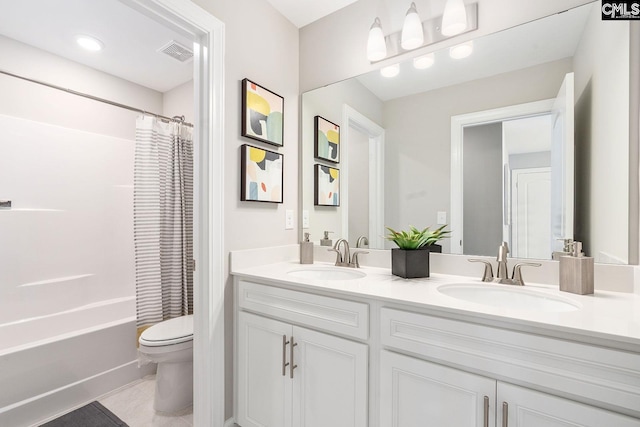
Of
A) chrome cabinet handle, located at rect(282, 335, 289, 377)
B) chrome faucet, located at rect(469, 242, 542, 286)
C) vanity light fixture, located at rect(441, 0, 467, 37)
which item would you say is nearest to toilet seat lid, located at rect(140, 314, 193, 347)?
chrome cabinet handle, located at rect(282, 335, 289, 377)

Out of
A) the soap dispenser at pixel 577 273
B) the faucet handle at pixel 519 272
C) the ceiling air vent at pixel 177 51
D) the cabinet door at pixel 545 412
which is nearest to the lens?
the cabinet door at pixel 545 412

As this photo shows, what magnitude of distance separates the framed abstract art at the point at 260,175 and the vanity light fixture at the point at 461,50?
1.08 meters

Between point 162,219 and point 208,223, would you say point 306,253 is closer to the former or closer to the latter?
point 208,223

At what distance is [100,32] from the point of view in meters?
1.92

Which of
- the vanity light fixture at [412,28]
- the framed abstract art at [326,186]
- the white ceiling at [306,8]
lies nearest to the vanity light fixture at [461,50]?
the vanity light fixture at [412,28]

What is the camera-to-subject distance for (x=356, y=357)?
1.10 metres

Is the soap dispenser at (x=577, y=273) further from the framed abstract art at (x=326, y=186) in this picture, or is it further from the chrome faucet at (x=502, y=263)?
the framed abstract art at (x=326, y=186)

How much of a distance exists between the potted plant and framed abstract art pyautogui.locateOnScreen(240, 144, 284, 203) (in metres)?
0.78

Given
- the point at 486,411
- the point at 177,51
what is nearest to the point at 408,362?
the point at 486,411

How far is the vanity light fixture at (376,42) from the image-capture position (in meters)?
1.61

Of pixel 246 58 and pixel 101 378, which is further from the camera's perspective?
pixel 101 378

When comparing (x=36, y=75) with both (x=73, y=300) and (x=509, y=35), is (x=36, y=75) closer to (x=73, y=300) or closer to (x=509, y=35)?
(x=73, y=300)

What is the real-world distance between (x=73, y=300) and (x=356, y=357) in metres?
2.47

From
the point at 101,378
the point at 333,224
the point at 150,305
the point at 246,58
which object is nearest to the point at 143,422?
the point at 101,378
